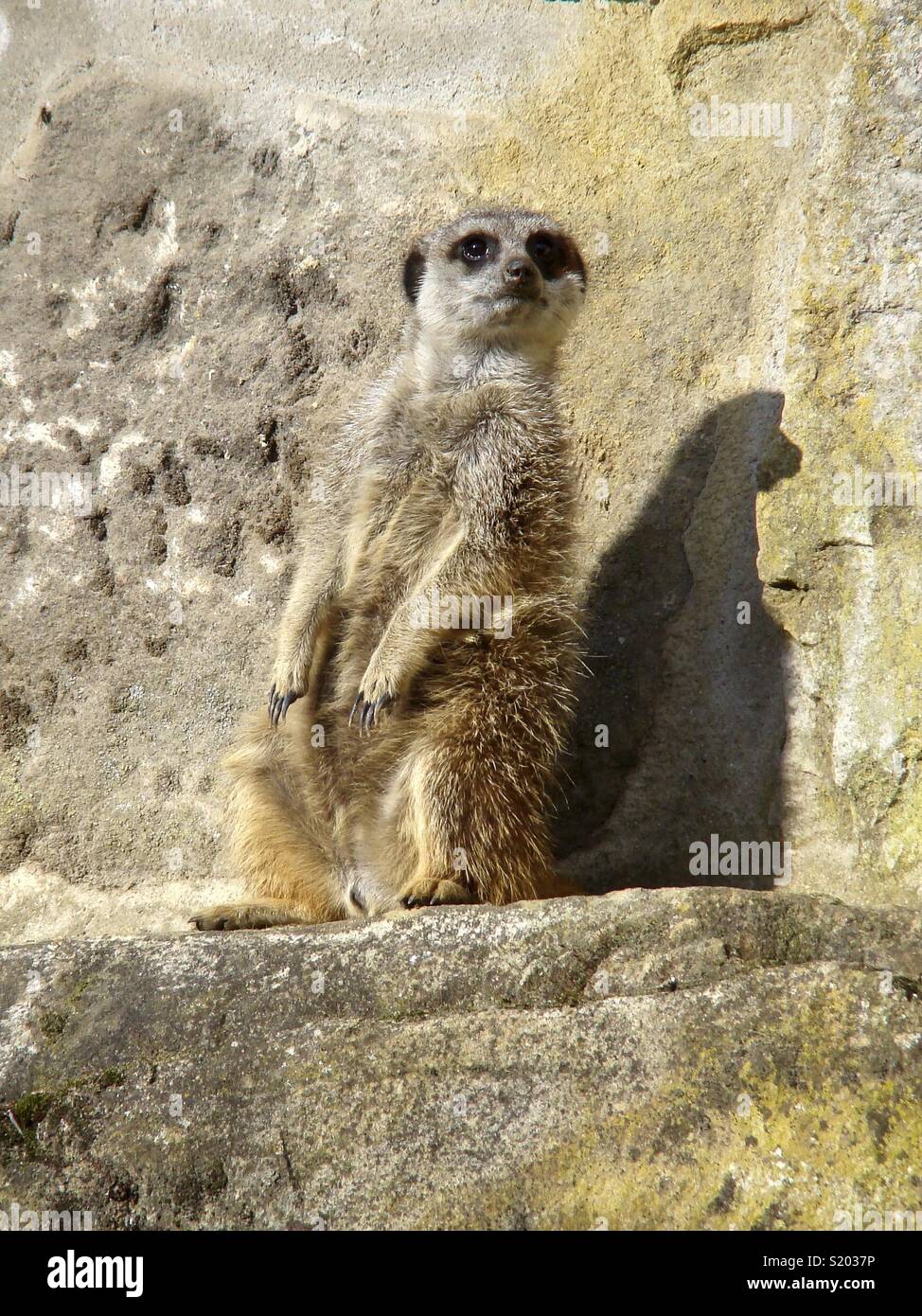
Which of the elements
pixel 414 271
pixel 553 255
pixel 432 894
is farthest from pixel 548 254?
pixel 432 894

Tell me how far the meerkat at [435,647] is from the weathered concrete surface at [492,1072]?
51 centimetres

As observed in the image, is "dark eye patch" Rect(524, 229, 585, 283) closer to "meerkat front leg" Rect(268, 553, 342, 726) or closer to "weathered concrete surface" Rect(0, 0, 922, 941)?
"weathered concrete surface" Rect(0, 0, 922, 941)

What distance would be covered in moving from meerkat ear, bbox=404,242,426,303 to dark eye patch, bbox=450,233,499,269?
Result: 0.52ft

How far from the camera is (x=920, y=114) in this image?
Answer: 2.85 meters

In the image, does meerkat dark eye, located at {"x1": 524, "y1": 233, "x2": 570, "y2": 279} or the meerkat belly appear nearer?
the meerkat belly

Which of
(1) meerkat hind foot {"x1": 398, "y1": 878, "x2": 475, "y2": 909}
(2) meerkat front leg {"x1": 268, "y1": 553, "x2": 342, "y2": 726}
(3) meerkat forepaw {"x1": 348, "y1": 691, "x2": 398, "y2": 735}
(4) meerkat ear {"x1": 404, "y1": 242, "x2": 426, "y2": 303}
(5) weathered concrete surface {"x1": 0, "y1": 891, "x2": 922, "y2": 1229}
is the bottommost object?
(5) weathered concrete surface {"x1": 0, "y1": 891, "x2": 922, "y2": 1229}

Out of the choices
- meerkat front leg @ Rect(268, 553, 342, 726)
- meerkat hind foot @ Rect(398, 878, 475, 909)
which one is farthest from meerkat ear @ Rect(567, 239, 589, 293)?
meerkat hind foot @ Rect(398, 878, 475, 909)

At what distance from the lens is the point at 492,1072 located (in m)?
1.87

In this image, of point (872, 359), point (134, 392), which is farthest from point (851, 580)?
point (134, 392)

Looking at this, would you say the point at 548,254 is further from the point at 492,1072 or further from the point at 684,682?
the point at 492,1072

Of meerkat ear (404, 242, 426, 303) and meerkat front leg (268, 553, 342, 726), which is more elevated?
meerkat ear (404, 242, 426, 303)

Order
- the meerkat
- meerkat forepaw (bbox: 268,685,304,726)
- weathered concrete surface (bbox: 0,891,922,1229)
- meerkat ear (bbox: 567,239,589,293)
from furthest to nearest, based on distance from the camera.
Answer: meerkat ear (bbox: 567,239,589,293)
meerkat forepaw (bbox: 268,685,304,726)
the meerkat
weathered concrete surface (bbox: 0,891,922,1229)

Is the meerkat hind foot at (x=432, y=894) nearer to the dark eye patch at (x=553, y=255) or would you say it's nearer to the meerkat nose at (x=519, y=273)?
the meerkat nose at (x=519, y=273)

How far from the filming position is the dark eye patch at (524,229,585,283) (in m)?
3.43
